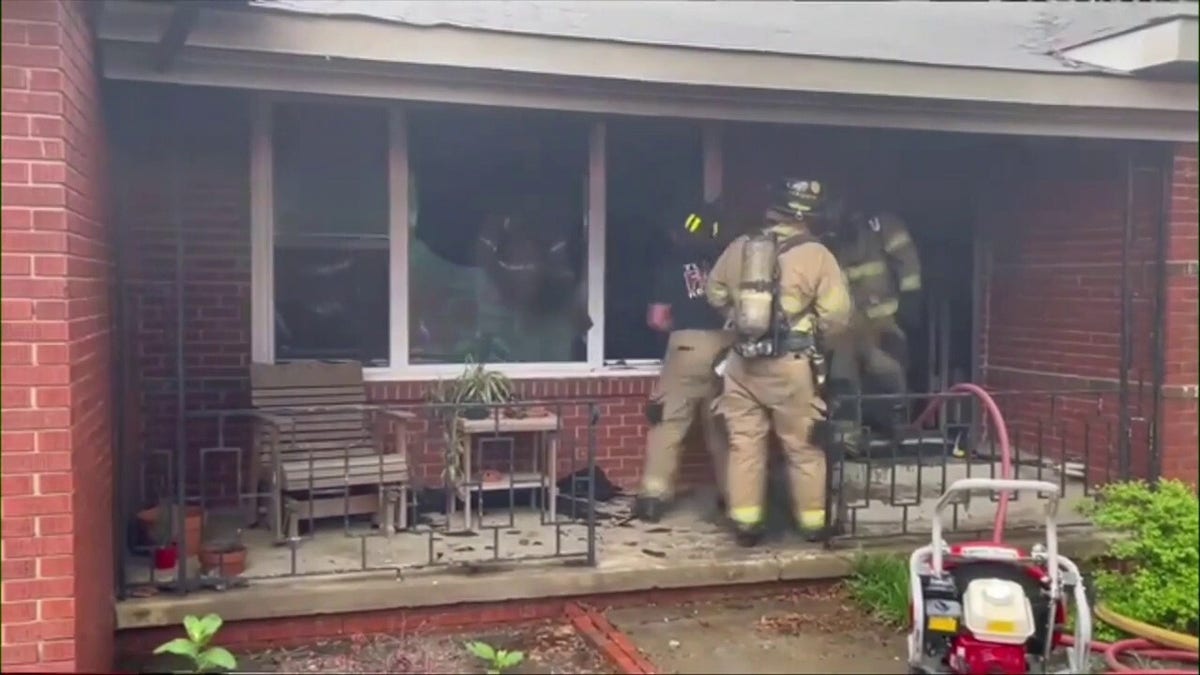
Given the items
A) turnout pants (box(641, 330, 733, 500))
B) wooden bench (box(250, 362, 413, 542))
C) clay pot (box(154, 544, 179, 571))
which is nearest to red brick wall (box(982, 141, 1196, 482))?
turnout pants (box(641, 330, 733, 500))

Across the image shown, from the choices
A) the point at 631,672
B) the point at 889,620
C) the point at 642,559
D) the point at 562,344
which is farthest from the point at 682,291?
the point at 631,672

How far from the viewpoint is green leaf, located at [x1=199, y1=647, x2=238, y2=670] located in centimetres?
421

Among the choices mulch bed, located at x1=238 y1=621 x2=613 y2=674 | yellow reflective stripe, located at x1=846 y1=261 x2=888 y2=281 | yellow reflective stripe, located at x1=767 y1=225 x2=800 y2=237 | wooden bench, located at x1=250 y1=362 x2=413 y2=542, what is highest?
yellow reflective stripe, located at x1=767 y1=225 x2=800 y2=237

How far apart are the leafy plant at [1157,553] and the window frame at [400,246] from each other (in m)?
3.03

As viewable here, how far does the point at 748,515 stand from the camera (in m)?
5.66

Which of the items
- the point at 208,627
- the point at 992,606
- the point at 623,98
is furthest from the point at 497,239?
the point at 992,606

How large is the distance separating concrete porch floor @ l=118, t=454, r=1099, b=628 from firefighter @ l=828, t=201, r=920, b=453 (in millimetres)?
980

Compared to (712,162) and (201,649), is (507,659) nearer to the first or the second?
(201,649)

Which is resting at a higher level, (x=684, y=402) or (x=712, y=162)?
(x=712, y=162)

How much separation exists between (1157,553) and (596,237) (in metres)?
3.65

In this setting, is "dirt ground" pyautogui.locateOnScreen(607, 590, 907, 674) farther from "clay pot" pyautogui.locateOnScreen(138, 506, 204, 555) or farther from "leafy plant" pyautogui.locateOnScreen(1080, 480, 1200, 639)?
"clay pot" pyautogui.locateOnScreen(138, 506, 204, 555)

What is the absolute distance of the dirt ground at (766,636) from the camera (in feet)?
14.9

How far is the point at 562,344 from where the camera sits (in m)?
7.07

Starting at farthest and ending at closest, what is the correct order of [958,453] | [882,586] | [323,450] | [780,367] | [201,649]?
[958,453] → [323,450] → [780,367] → [882,586] → [201,649]
